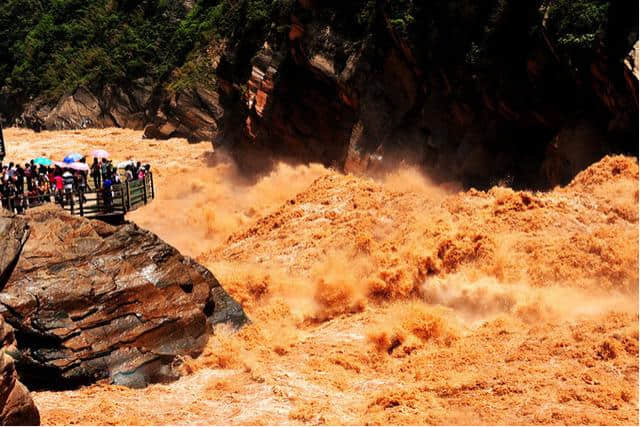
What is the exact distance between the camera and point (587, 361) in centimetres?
1251

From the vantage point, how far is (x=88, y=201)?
64.7 ft

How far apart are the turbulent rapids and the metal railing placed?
121 inches

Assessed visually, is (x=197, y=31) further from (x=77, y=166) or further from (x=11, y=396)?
(x=11, y=396)

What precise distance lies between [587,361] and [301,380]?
202 inches

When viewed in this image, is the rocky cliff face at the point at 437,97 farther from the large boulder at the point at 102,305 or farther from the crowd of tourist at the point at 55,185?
the large boulder at the point at 102,305

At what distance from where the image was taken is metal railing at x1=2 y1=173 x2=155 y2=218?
58.6 ft

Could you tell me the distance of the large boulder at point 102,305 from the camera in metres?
13.5

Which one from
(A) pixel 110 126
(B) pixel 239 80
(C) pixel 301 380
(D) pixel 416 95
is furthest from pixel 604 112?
(A) pixel 110 126

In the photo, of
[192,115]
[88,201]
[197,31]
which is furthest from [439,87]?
[197,31]

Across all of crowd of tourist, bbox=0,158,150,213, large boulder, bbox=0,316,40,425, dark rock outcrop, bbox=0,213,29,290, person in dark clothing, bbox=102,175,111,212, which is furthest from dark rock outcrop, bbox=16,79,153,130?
large boulder, bbox=0,316,40,425

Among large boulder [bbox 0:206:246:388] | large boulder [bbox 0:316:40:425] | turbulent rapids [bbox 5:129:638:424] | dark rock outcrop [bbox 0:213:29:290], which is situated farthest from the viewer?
dark rock outcrop [bbox 0:213:29:290]

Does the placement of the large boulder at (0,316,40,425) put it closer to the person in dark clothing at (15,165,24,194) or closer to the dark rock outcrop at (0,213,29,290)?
the dark rock outcrop at (0,213,29,290)

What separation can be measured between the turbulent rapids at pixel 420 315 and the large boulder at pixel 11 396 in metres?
1.92

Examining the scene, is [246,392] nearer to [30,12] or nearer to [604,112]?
[604,112]
